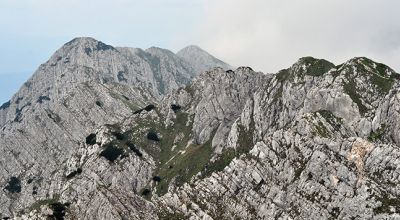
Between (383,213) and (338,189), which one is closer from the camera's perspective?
(383,213)

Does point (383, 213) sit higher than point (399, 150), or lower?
lower

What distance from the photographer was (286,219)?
A: 653 ft

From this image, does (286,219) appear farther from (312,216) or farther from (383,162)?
(383,162)

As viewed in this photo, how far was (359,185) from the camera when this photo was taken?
193 m

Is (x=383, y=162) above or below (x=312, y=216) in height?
above

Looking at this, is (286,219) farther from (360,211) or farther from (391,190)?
(391,190)

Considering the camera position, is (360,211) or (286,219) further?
(286,219)

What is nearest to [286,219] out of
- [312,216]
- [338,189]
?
[312,216]

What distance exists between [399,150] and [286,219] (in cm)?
5262

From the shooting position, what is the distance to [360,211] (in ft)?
605

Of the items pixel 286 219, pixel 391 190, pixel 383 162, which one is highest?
pixel 383 162

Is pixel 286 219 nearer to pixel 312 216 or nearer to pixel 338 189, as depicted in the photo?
pixel 312 216

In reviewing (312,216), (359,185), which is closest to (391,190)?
(359,185)

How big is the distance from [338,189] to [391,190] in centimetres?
1979
